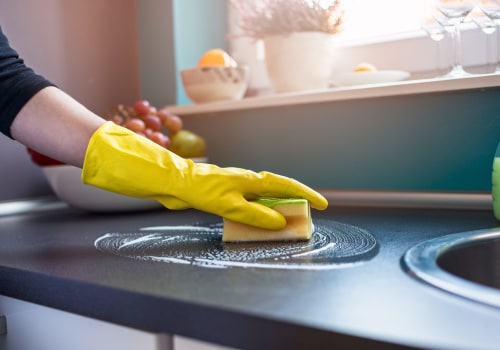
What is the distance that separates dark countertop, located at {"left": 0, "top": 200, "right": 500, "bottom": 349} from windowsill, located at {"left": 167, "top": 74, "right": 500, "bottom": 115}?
0.28 m

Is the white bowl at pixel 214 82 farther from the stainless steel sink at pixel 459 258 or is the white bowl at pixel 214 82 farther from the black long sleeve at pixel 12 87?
the stainless steel sink at pixel 459 258

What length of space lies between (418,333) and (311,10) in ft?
3.31

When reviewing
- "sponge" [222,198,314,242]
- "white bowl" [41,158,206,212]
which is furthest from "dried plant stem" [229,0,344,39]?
"sponge" [222,198,314,242]

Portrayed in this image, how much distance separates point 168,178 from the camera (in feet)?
2.73

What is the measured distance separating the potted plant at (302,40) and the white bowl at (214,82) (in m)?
0.09

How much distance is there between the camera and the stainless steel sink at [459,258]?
585 mm

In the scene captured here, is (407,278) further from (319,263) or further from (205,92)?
(205,92)

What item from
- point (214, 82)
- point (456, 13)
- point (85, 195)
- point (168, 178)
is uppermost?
point (456, 13)

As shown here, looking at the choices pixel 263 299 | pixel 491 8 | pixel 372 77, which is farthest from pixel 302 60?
pixel 263 299

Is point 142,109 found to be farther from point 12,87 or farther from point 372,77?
point 372,77

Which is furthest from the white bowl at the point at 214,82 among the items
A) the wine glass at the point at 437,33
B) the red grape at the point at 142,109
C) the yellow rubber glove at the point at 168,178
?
the yellow rubber glove at the point at 168,178

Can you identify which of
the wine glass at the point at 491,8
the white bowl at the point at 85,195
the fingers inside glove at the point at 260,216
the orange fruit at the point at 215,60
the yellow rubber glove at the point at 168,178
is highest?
the wine glass at the point at 491,8

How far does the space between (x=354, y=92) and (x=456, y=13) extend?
228 mm

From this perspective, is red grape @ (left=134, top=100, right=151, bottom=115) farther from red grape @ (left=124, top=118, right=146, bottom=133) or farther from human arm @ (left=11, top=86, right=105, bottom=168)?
human arm @ (left=11, top=86, right=105, bottom=168)
